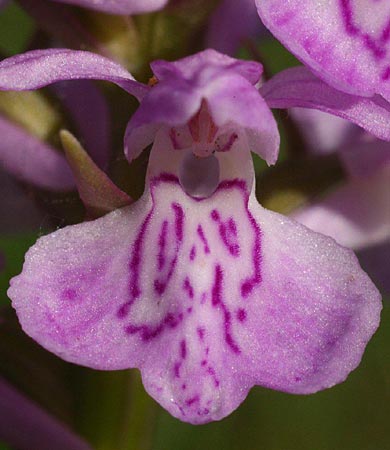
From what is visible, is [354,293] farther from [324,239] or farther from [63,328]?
[63,328]

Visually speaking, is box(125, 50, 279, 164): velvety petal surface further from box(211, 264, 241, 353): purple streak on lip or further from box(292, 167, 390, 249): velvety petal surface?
box(292, 167, 390, 249): velvety petal surface

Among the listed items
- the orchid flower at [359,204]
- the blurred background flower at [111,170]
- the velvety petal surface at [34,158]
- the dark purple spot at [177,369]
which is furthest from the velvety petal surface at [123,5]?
the dark purple spot at [177,369]

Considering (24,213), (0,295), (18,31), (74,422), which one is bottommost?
(0,295)

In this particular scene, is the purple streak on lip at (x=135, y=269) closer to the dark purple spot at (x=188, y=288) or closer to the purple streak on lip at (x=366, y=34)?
the dark purple spot at (x=188, y=288)

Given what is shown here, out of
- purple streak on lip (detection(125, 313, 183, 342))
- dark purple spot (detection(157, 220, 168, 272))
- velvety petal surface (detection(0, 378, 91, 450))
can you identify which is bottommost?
velvety petal surface (detection(0, 378, 91, 450))

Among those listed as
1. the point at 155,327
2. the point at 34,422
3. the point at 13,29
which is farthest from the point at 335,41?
the point at 13,29

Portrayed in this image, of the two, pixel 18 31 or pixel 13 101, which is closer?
pixel 13 101

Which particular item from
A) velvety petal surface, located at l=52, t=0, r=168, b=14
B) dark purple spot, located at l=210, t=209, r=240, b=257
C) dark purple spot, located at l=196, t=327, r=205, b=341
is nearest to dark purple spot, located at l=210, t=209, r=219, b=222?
dark purple spot, located at l=210, t=209, r=240, b=257

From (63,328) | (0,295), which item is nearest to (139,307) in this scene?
(63,328)
